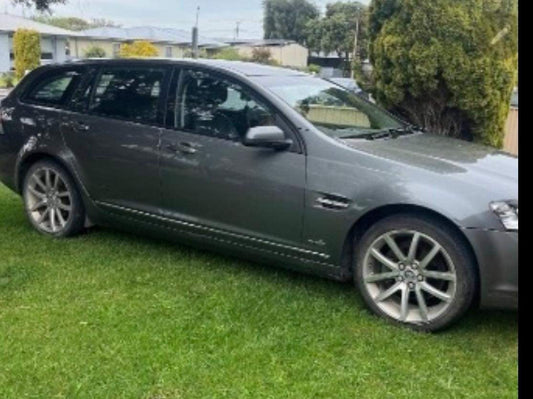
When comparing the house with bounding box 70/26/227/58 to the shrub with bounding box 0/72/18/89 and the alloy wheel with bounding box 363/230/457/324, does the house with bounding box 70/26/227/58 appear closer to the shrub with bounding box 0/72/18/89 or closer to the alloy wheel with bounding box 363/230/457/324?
the shrub with bounding box 0/72/18/89

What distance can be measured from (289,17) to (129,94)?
66125 millimetres

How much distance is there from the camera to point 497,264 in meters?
3.31

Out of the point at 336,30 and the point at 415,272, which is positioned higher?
the point at 336,30

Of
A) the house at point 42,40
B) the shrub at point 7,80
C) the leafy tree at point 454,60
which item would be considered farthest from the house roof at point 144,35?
the leafy tree at point 454,60

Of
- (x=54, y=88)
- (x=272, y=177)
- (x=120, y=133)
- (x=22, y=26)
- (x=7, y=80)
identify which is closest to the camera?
(x=272, y=177)

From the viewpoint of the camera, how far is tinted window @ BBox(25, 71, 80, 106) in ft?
16.7

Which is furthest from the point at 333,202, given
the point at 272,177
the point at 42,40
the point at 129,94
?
the point at 42,40

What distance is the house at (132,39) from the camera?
43.2m

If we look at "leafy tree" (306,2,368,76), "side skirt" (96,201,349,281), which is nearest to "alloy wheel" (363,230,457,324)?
"side skirt" (96,201,349,281)

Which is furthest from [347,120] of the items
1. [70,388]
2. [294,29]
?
[294,29]

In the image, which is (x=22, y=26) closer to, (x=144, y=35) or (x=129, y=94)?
(x=144, y=35)

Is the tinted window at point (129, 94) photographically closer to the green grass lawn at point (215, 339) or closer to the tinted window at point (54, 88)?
the tinted window at point (54, 88)

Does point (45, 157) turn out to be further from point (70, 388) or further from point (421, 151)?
point (421, 151)

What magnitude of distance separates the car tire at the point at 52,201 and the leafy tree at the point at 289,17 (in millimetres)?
60814
